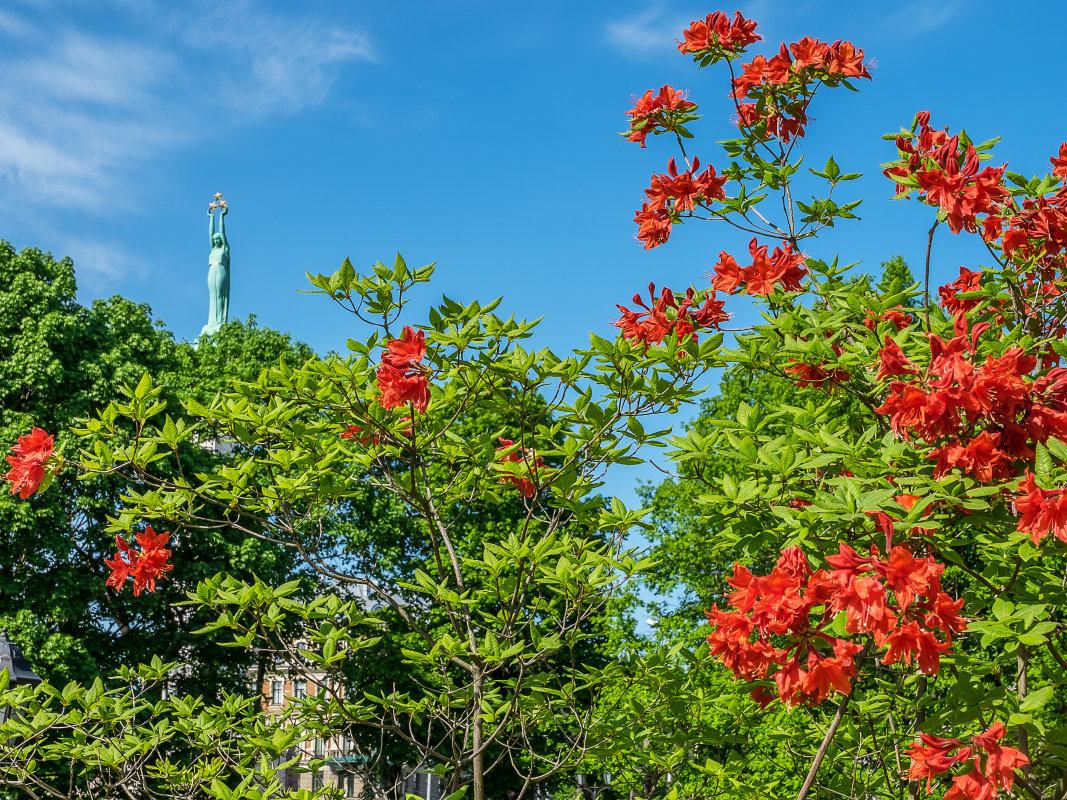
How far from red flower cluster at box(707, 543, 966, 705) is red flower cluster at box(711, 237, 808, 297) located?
1.48 m

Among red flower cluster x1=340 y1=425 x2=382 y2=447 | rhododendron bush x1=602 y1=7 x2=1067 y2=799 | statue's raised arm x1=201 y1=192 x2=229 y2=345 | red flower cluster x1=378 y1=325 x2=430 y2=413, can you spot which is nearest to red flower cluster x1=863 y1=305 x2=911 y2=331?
rhododendron bush x1=602 y1=7 x2=1067 y2=799

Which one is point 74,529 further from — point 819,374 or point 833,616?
point 833,616

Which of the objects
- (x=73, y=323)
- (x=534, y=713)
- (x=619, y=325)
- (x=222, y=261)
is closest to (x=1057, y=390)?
(x=619, y=325)

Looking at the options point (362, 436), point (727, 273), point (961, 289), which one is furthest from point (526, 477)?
point (961, 289)

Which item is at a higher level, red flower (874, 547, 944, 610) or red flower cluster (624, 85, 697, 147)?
red flower cluster (624, 85, 697, 147)

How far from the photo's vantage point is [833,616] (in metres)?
2.21

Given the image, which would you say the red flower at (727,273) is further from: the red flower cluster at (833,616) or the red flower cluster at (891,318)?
the red flower cluster at (833,616)

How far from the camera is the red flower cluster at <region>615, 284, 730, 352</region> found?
3.75m

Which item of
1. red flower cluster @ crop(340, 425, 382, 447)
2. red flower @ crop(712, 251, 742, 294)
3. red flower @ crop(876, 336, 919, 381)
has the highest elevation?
red flower @ crop(712, 251, 742, 294)

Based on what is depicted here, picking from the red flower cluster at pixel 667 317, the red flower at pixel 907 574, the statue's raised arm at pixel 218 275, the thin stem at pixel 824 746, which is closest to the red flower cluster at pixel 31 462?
the red flower cluster at pixel 667 317

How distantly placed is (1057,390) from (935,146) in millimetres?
1330

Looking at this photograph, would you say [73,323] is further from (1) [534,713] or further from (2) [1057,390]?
(2) [1057,390]

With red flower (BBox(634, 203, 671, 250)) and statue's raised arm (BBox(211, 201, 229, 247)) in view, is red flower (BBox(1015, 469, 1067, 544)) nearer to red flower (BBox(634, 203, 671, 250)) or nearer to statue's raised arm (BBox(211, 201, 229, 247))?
red flower (BBox(634, 203, 671, 250))

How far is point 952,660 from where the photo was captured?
2.98 metres
